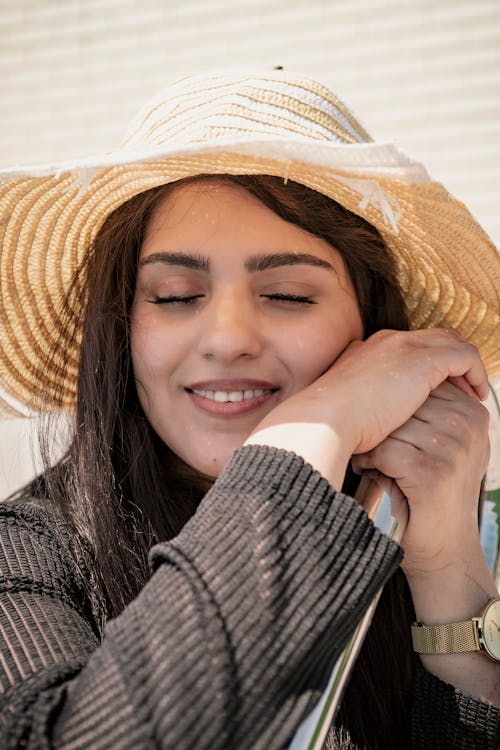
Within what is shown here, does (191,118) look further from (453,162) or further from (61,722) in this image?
Result: (453,162)

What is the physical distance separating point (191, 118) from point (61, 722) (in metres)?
1.14

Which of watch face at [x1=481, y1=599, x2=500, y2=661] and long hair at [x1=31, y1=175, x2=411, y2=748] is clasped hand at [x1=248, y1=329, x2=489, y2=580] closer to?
watch face at [x1=481, y1=599, x2=500, y2=661]

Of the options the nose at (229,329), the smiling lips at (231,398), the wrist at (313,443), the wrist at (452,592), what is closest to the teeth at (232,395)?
the smiling lips at (231,398)

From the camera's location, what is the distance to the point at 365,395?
1.51 metres

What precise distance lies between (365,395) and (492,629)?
575mm

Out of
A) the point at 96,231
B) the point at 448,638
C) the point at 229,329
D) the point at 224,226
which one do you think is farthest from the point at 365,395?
the point at 96,231

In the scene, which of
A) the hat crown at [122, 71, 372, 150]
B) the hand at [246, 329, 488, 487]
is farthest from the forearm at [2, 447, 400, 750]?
the hat crown at [122, 71, 372, 150]

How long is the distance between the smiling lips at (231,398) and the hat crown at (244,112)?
506 millimetres

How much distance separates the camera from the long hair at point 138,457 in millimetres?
1734

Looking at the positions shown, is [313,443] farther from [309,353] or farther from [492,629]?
[492,629]

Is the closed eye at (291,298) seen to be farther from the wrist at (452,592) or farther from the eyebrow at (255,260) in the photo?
the wrist at (452,592)

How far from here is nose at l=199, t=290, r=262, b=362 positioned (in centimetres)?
163

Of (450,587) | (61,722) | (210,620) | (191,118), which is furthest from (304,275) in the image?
(61,722)

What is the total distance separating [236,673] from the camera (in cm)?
105
